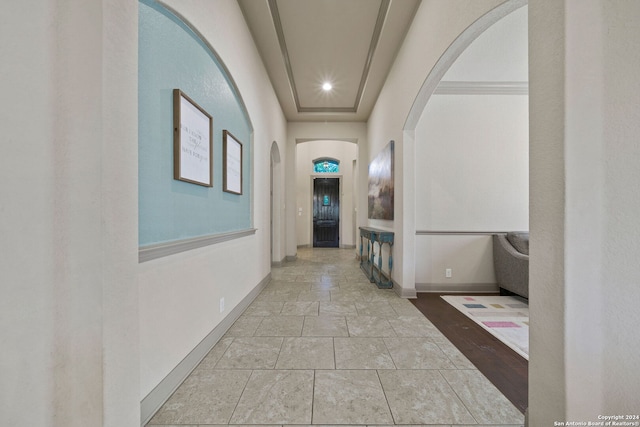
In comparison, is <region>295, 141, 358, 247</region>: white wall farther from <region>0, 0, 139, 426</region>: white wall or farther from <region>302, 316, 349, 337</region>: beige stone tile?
<region>0, 0, 139, 426</region>: white wall

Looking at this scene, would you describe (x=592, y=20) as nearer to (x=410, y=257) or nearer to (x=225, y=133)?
(x=225, y=133)

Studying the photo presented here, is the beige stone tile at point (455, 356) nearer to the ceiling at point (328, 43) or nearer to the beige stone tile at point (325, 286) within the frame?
the beige stone tile at point (325, 286)

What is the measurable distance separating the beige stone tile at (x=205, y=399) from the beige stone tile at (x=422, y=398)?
94 cm

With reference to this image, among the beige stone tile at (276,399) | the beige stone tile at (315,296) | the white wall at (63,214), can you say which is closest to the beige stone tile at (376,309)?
the beige stone tile at (315,296)

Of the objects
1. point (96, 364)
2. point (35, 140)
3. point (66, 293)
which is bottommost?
point (96, 364)

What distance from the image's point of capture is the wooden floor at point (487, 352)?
1.64 m

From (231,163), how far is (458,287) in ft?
11.7

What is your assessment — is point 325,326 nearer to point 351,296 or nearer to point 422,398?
point 351,296

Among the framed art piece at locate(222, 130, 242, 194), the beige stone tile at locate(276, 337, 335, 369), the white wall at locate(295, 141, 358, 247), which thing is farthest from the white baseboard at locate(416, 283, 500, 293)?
the white wall at locate(295, 141, 358, 247)

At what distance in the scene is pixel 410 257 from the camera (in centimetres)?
340

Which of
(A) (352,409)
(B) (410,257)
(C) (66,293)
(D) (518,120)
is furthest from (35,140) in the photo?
(D) (518,120)

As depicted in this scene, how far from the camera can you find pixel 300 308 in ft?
9.81

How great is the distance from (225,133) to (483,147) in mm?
3646

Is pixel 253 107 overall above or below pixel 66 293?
above
